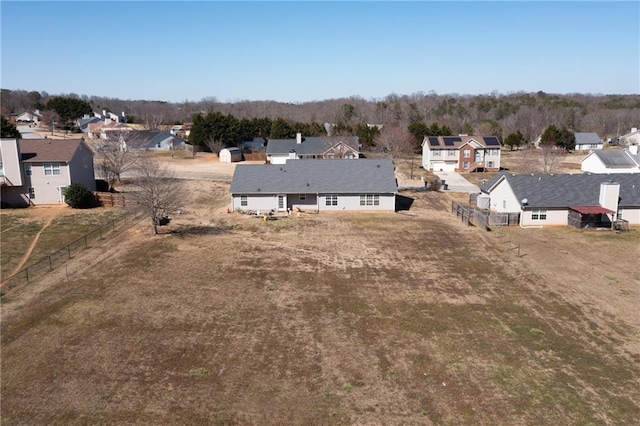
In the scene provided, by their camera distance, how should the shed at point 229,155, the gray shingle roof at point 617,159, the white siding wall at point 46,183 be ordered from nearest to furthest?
1. the white siding wall at point 46,183
2. the gray shingle roof at point 617,159
3. the shed at point 229,155

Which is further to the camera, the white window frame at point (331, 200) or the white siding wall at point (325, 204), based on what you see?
the white window frame at point (331, 200)

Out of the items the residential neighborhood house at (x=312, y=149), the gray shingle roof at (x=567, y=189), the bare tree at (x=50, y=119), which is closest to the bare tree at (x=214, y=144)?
the residential neighborhood house at (x=312, y=149)

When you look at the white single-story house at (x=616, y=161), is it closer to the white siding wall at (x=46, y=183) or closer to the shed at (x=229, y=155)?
the shed at (x=229, y=155)

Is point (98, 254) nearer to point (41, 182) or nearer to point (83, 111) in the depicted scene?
point (41, 182)

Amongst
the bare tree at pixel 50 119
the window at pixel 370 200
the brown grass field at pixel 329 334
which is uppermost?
the bare tree at pixel 50 119

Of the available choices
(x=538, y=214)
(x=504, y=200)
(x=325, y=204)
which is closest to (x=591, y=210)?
(x=538, y=214)

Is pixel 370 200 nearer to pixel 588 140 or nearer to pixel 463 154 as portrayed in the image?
pixel 463 154

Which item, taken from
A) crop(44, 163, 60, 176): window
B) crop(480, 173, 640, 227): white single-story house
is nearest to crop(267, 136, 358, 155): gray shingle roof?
crop(44, 163, 60, 176): window
